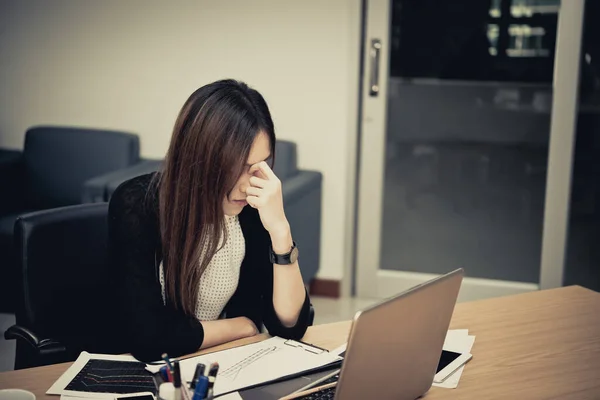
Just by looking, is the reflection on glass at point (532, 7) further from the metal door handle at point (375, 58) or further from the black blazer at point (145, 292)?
the black blazer at point (145, 292)

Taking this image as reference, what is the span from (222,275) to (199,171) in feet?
0.97

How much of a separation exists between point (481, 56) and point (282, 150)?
221cm

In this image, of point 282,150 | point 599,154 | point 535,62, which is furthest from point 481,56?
point 282,150

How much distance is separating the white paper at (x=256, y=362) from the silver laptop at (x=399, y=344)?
11 centimetres

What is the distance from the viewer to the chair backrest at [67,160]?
3914 millimetres

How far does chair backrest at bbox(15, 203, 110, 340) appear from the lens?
1820 millimetres

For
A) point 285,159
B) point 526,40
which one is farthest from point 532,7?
point 285,159

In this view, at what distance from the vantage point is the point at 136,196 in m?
1.70

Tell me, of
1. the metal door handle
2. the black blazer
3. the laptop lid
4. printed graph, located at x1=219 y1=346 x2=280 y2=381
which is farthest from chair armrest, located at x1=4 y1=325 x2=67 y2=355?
the metal door handle

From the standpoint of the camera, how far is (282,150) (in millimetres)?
3732

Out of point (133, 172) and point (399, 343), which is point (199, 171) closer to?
point (399, 343)

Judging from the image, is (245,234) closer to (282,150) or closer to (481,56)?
(282,150)

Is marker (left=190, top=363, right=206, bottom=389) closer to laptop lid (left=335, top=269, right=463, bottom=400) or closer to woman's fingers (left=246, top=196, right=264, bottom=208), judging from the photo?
laptop lid (left=335, top=269, right=463, bottom=400)

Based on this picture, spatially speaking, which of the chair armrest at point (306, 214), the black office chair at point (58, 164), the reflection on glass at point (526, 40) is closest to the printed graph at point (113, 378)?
the chair armrest at point (306, 214)
